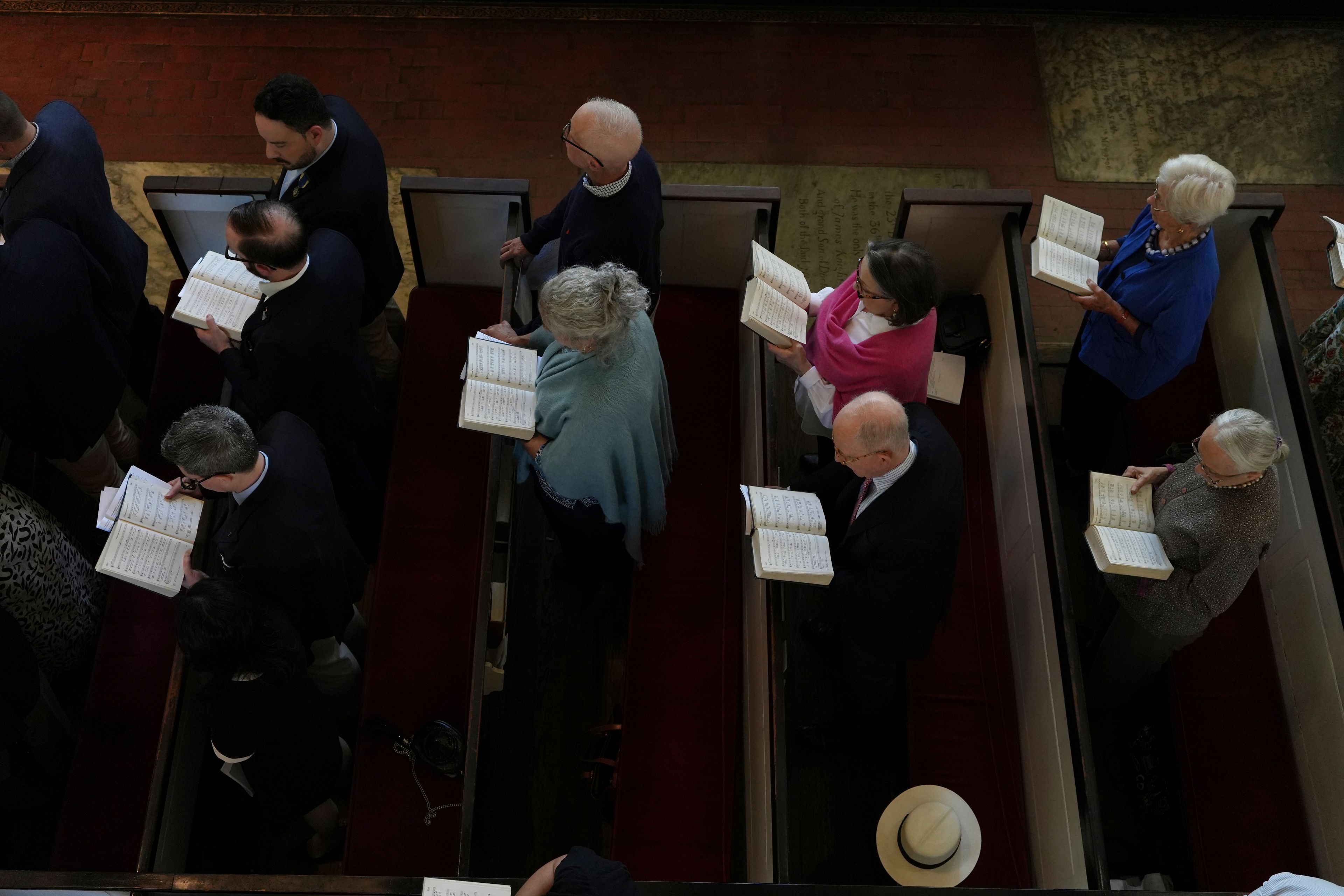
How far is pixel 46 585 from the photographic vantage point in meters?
4.02

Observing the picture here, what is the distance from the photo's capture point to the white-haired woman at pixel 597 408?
3633mm

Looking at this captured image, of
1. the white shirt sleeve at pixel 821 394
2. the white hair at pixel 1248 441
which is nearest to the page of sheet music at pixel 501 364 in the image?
the white shirt sleeve at pixel 821 394

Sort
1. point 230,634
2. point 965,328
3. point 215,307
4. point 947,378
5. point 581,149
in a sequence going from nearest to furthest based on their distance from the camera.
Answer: point 230,634
point 581,149
point 215,307
point 947,378
point 965,328

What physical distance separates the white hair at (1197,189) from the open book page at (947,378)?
116 centimetres

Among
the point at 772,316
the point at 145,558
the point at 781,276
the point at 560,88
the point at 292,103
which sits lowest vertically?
the point at 145,558

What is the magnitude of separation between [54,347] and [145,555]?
48.8 inches

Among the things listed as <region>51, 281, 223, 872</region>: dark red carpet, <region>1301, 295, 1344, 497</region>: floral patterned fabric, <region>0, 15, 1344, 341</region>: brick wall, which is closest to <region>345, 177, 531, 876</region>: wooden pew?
<region>51, 281, 223, 872</region>: dark red carpet

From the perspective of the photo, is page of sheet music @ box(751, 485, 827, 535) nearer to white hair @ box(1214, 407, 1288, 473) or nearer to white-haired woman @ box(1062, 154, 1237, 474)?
white hair @ box(1214, 407, 1288, 473)

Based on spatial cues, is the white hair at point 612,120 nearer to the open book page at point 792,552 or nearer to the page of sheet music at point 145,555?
the open book page at point 792,552

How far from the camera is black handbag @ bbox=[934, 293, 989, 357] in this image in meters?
5.21

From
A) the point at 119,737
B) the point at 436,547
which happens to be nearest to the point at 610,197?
the point at 436,547

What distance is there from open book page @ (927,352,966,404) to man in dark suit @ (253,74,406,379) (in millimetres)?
2566

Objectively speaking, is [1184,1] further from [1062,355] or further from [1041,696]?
[1041,696]

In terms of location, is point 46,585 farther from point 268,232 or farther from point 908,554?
point 908,554
